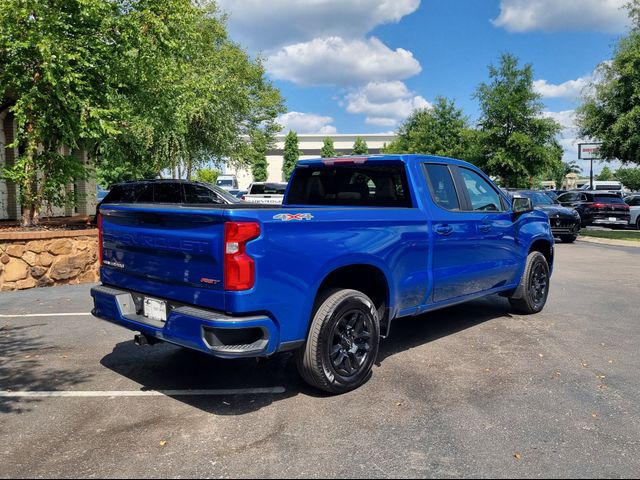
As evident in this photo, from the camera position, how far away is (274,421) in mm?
3848

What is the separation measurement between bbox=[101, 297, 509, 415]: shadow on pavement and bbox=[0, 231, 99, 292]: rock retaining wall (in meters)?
4.55

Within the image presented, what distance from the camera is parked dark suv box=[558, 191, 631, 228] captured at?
2345cm

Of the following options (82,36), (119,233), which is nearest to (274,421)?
(119,233)

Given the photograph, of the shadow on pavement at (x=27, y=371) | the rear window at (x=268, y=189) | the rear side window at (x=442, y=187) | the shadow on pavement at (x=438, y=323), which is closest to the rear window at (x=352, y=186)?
the rear side window at (x=442, y=187)

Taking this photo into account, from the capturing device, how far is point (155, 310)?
4164 millimetres

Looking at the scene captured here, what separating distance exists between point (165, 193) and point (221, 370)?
7537mm

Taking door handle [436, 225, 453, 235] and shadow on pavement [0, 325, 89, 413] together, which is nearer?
shadow on pavement [0, 325, 89, 413]

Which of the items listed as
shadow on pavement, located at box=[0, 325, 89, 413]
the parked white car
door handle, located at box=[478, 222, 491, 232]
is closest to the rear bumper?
shadow on pavement, located at box=[0, 325, 89, 413]

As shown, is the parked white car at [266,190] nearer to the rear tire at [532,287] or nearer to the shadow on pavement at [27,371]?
the rear tire at [532,287]

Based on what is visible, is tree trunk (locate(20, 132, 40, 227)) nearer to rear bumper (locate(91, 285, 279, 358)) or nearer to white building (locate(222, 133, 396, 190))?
rear bumper (locate(91, 285, 279, 358))

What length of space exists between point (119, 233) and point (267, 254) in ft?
5.17

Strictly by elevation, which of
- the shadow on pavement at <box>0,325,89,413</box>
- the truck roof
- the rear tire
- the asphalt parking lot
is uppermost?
the truck roof

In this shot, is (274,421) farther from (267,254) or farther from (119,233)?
(119,233)

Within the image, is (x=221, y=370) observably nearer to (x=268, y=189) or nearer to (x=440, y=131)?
(x=268, y=189)
